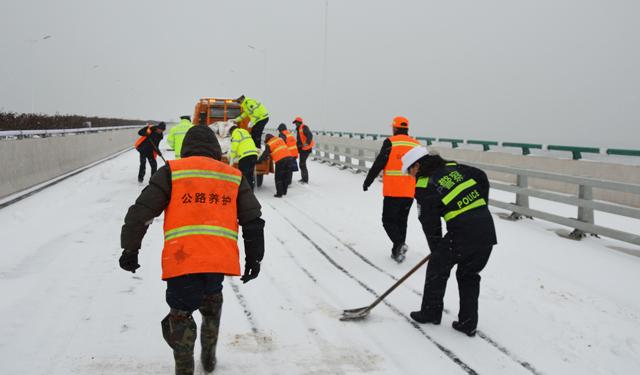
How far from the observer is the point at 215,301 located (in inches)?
151

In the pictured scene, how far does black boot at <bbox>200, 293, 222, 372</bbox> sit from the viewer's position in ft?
12.5

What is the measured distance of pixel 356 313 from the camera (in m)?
5.25

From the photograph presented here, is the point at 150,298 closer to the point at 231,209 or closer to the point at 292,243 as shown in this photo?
the point at 231,209

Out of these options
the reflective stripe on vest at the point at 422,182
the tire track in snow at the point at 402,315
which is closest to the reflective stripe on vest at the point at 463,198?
the reflective stripe on vest at the point at 422,182

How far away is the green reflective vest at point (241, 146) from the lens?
11375 mm

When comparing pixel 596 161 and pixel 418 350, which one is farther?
pixel 596 161

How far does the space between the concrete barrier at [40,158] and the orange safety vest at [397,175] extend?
27.8 ft

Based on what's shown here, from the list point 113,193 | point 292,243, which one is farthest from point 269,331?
point 113,193

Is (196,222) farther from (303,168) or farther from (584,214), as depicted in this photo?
(303,168)

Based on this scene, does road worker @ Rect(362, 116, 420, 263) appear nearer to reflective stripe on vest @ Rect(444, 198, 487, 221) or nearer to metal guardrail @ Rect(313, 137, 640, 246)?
reflective stripe on vest @ Rect(444, 198, 487, 221)

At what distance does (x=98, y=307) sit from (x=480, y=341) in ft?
11.8

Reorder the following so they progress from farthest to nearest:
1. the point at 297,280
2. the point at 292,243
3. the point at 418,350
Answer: the point at 292,243 → the point at 297,280 → the point at 418,350

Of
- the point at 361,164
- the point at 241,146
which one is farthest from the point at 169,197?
the point at 361,164

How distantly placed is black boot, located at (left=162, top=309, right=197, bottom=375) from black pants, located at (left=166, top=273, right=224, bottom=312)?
0.07 meters
